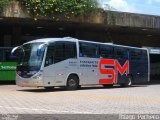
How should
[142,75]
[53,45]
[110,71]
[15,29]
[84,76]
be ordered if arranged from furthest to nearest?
[15,29] < [142,75] < [110,71] < [84,76] < [53,45]

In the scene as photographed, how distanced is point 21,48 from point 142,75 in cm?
1151

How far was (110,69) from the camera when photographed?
94.9 feet

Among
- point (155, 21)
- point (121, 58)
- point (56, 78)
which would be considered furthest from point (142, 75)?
point (56, 78)

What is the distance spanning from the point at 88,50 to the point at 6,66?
824 centimetres

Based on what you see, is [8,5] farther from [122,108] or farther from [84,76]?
[122,108]

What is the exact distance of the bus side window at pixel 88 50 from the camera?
2617 centimetres

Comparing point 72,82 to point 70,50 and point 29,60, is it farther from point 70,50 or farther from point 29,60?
point 29,60

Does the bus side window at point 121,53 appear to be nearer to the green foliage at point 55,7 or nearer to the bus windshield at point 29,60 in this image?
the green foliage at point 55,7


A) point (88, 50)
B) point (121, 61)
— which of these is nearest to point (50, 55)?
point (88, 50)

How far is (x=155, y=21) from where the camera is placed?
37.2 m

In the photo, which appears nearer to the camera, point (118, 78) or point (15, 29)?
point (118, 78)

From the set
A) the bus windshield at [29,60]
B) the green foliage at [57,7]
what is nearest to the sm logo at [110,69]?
the green foliage at [57,7]

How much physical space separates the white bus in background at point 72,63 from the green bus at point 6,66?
634 centimetres

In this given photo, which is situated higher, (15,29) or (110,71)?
(15,29)
